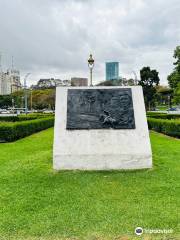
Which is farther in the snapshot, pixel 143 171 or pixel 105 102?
pixel 105 102

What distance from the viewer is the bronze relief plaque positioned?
8227mm

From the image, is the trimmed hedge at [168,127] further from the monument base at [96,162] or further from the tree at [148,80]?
the tree at [148,80]

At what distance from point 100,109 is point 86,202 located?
126 inches

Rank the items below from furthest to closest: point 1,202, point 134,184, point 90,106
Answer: point 90,106 → point 134,184 → point 1,202

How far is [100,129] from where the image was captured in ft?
26.8

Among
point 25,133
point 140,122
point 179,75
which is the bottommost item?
point 25,133

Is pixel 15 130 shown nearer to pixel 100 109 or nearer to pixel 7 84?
pixel 100 109

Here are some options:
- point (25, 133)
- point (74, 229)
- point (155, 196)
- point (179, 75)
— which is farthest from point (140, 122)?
point (179, 75)

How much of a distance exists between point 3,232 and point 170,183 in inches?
141

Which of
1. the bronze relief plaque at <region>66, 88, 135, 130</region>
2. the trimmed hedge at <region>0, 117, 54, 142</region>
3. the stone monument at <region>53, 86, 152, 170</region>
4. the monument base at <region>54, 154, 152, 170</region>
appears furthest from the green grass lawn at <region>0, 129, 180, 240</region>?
the trimmed hedge at <region>0, 117, 54, 142</region>

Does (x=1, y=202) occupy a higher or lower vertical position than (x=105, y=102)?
lower

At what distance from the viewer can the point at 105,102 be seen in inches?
338

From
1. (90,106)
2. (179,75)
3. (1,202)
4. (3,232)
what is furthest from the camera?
(179,75)

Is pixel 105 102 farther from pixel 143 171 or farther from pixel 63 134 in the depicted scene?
pixel 143 171
